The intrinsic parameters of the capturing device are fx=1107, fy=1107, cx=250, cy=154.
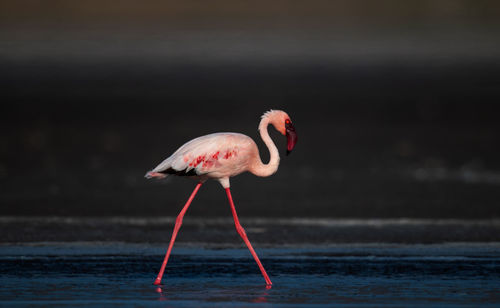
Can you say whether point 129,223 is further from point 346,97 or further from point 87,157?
point 346,97

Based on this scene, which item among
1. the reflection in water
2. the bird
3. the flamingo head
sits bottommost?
the reflection in water

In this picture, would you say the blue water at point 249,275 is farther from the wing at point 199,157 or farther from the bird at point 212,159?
the wing at point 199,157

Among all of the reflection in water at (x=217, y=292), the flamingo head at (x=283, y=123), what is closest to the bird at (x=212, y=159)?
the flamingo head at (x=283, y=123)

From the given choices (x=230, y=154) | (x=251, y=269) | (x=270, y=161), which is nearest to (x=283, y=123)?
(x=270, y=161)

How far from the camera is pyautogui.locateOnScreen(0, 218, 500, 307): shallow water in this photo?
29.4ft

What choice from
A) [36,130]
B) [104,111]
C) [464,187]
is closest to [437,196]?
[464,187]

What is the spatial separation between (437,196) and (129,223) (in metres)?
4.62

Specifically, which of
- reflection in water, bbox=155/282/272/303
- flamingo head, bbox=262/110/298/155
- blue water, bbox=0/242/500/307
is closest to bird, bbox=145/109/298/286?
flamingo head, bbox=262/110/298/155

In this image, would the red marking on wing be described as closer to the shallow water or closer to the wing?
the wing

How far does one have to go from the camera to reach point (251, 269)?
10359 mm

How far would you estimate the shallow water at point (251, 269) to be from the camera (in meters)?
8.96

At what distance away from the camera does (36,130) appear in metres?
25.7

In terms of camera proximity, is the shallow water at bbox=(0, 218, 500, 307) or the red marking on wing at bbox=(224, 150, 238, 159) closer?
the shallow water at bbox=(0, 218, 500, 307)

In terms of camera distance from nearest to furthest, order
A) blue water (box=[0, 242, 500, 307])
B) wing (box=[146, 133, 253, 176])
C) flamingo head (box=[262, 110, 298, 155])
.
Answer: blue water (box=[0, 242, 500, 307]), wing (box=[146, 133, 253, 176]), flamingo head (box=[262, 110, 298, 155])
